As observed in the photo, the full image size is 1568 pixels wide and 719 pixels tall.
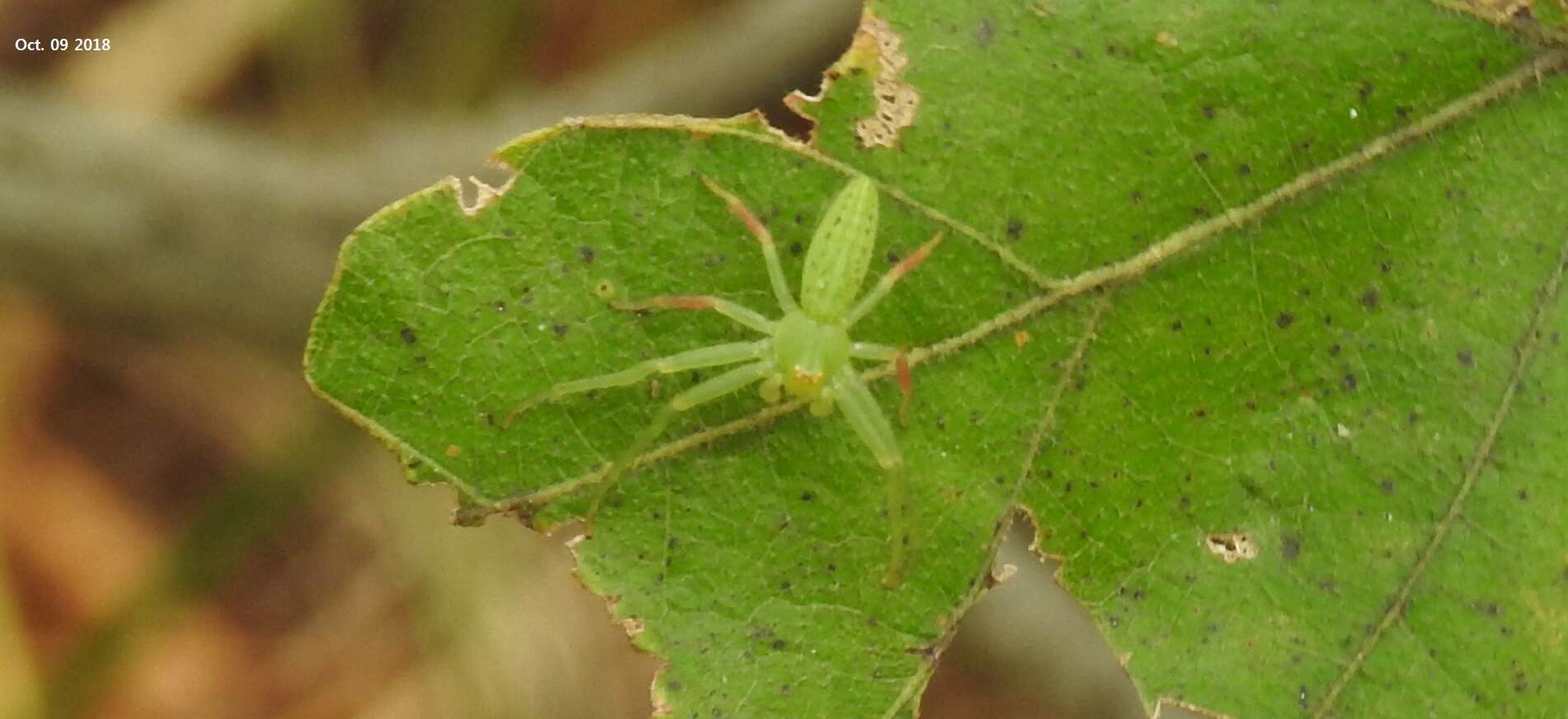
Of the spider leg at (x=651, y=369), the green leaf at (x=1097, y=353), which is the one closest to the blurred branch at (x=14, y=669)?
the green leaf at (x=1097, y=353)

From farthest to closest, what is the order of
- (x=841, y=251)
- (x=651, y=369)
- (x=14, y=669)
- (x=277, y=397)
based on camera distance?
1. (x=277, y=397)
2. (x=14, y=669)
3. (x=651, y=369)
4. (x=841, y=251)

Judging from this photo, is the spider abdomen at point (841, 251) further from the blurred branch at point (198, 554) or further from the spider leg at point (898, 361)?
the blurred branch at point (198, 554)

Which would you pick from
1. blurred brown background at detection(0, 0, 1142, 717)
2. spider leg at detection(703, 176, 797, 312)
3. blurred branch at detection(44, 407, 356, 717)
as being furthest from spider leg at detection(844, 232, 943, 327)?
blurred branch at detection(44, 407, 356, 717)

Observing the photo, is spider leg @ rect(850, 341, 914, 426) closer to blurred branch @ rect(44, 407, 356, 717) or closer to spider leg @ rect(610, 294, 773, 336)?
spider leg @ rect(610, 294, 773, 336)

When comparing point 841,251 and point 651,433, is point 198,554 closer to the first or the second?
point 651,433

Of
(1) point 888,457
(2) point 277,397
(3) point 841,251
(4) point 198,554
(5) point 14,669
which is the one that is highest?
(3) point 841,251

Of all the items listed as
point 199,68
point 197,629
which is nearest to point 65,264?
point 199,68

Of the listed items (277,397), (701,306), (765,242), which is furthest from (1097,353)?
(277,397)
